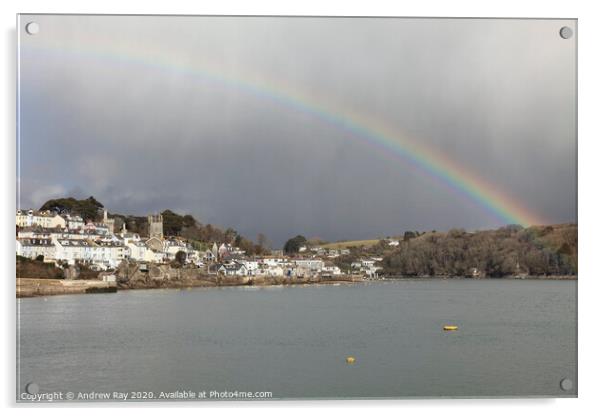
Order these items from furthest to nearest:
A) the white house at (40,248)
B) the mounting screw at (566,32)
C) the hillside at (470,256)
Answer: the hillside at (470,256) < the white house at (40,248) < the mounting screw at (566,32)

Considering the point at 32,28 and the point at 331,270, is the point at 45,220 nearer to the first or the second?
the point at 32,28

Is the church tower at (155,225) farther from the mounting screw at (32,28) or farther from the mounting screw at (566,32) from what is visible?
the mounting screw at (566,32)

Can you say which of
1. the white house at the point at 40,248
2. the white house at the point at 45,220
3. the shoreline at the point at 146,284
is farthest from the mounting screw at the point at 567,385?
the white house at the point at 40,248

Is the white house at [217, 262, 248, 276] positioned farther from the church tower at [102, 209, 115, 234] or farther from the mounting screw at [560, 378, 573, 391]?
the mounting screw at [560, 378, 573, 391]

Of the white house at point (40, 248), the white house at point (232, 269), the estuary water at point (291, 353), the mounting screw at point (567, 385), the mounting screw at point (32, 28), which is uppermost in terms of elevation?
the mounting screw at point (32, 28)

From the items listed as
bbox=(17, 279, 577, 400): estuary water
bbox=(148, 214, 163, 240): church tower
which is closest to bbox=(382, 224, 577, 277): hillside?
bbox=(148, 214, 163, 240): church tower

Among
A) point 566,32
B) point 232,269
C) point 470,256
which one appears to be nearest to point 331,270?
point 470,256

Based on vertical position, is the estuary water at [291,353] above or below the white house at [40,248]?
below
